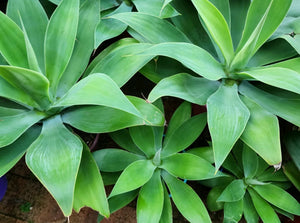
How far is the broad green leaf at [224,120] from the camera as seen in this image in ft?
1.98

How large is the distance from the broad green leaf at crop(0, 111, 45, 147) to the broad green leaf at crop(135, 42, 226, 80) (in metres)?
0.33

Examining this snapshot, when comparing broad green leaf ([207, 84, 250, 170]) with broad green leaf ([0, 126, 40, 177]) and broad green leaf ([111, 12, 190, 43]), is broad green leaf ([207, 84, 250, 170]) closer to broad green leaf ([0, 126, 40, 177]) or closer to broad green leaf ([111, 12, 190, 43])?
broad green leaf ([111, 12, 190, 43])

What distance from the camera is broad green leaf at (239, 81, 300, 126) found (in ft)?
2.27

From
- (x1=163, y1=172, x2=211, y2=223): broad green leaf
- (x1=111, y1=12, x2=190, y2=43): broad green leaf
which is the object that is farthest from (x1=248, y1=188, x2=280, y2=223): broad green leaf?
(x1=111, y1=12, x2=190, y2=43): broad green leaf

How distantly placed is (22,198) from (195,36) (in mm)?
940

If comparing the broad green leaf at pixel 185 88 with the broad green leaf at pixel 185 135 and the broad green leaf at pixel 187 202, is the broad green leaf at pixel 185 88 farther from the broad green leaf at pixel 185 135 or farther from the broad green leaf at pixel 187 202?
Answer: the broad green leaf at pixel 187 202

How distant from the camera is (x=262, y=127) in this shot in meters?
0.66

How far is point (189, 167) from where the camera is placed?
2.57 feet

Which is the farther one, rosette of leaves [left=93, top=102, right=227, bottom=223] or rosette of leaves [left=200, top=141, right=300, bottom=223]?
rosette of leaves [left=200, top=141, right=300, bottom=223]

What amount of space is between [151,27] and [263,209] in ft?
2.25

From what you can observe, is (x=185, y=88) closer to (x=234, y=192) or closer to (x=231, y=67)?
(x=231, y=67)

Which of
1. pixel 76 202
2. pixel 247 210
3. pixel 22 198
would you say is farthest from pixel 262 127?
pixel 22 198

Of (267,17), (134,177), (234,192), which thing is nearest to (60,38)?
(134,177)

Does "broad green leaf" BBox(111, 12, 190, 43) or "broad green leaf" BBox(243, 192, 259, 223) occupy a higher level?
"broad green leaf" BBox(111, 12, 190, 43)
